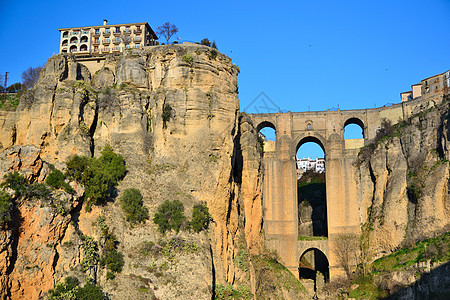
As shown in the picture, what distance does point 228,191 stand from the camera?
37.3m

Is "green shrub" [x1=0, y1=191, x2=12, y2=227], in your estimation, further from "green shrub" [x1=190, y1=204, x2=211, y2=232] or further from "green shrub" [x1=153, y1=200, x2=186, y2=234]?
"green shrub" [x1=190, y1=204, x2=211, y2=232]

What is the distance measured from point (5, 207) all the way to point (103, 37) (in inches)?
1096

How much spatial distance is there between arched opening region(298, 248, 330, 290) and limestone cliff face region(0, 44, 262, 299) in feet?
55.8

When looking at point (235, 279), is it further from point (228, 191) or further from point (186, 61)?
point (186, 61)

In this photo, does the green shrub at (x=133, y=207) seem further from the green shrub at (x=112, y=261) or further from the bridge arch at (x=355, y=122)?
the bridge arch at (x=355, y=122)

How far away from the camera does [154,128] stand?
37.4 meters

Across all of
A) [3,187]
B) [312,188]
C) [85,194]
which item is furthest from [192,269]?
[312,188]

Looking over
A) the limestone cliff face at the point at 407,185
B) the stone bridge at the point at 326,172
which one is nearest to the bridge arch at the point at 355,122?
the stone bridge at the point at 326,172

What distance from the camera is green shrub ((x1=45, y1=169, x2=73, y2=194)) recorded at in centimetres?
3011

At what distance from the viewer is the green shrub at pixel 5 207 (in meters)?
26.5

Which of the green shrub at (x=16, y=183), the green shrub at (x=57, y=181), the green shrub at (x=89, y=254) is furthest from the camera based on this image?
the green shrub at (x=57, y=181)

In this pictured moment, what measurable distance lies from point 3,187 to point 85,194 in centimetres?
476

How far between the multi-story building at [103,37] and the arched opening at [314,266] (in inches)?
993

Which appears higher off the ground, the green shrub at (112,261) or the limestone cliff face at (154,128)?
the limestone cliff face at (154,128)
